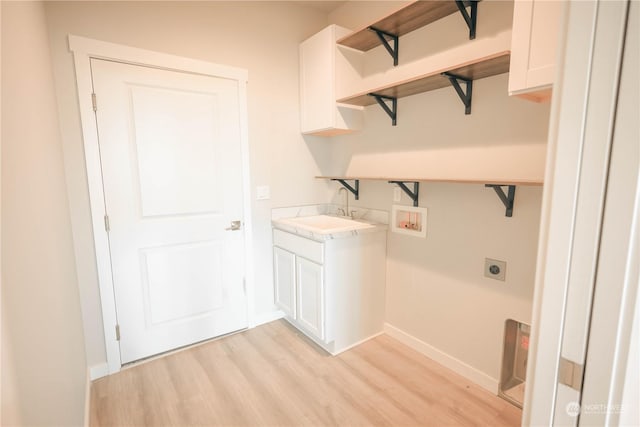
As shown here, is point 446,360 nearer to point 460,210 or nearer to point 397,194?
point 460,210

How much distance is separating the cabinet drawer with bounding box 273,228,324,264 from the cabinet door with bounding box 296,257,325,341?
0.05 metres

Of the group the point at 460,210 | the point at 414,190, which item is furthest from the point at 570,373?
the point at 414,190

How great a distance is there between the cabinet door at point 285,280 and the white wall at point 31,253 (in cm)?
139

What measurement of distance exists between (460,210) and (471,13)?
43.8 inches

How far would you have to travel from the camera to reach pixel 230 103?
239 centimetres

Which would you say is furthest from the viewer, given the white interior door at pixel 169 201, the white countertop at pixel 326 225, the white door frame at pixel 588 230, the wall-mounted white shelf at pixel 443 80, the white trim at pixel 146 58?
the white countertop at pixel 326 225

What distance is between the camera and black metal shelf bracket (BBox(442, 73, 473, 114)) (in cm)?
173

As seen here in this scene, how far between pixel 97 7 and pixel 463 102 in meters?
2.24

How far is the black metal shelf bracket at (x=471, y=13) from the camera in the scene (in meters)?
1.71

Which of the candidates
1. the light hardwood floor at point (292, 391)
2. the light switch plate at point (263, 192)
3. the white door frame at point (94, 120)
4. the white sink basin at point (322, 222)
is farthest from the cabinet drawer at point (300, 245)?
the white door frame at point (94, 120)

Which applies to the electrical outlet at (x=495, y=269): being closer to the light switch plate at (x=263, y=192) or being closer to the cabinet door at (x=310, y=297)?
the cabinet door at (x=310, y=297)

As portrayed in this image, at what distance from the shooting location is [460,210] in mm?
1965

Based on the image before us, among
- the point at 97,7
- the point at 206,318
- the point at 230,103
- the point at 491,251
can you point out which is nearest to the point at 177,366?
the point at 206,318
